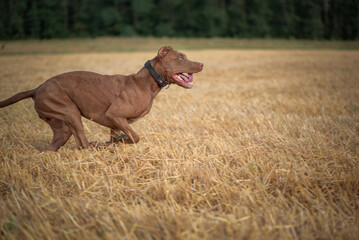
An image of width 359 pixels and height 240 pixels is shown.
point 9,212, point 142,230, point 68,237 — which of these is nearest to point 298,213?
point 142,230

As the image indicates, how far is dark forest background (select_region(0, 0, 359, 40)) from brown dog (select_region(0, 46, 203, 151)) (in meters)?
38.1

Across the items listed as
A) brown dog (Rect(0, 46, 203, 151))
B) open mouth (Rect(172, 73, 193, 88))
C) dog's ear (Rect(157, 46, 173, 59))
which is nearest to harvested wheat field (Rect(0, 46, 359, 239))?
brown dog (Rect(0, 46, 203, 151))

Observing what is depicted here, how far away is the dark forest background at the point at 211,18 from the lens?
1650 inches

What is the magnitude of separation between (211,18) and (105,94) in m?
43.5

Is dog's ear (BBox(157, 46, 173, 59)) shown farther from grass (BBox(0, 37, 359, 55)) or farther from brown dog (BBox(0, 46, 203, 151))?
grass (BBox(0, 37, 359, 55))

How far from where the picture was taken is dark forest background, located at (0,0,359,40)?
41.9m

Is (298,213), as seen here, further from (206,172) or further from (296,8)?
(296,8)

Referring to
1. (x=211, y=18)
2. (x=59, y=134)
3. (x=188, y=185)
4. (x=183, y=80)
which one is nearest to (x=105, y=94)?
(x=59, y=134)

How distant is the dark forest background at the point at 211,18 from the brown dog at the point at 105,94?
38.1 metres

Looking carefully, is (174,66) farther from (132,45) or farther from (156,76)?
(132,45)

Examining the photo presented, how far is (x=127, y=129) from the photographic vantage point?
338cm

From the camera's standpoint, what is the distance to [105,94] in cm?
338

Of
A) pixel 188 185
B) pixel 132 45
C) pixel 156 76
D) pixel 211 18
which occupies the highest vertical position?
pixel 211 18

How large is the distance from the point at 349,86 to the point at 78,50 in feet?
83.6
